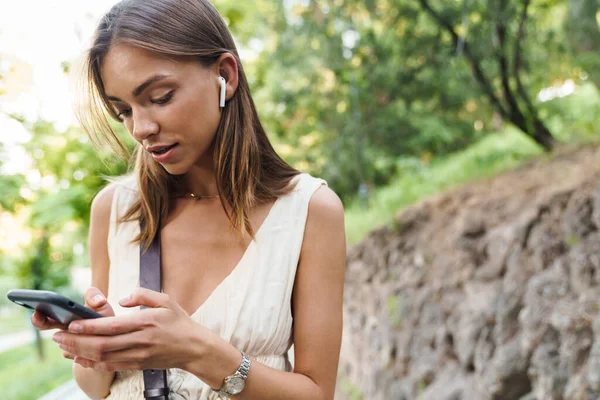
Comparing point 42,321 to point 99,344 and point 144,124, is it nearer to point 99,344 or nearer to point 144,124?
point 99,344

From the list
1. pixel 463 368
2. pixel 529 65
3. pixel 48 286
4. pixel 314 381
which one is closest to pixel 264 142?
pixel 314 381

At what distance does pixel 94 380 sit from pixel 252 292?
1.58ft

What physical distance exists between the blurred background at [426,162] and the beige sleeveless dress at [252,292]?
0.38 m

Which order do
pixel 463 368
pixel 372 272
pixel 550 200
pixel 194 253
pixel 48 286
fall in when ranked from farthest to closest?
pixel 48 286, pixel 372 272, pixel 463 368, pixel 550 200, pixel 194 253

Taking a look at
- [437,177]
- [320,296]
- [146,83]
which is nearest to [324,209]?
[320,296]

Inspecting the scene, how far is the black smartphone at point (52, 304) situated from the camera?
1075 mm

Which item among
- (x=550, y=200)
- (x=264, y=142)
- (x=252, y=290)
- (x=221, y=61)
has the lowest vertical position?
(x=550, y=200)

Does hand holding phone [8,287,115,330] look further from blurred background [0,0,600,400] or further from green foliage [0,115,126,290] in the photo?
green foliage [0,115,126,290]

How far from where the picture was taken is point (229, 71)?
5.45 ft

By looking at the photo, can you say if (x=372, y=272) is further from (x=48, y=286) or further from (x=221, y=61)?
(x=48, y=286)

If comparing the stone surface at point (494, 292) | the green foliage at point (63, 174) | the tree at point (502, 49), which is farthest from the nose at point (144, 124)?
the tree at point (502, 49)

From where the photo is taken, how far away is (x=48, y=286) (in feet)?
50.5

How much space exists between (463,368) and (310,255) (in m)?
3.49

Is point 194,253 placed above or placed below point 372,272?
above
